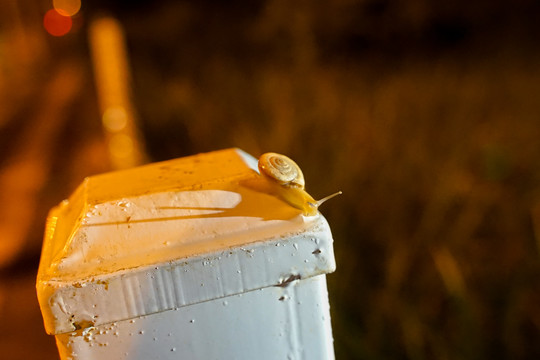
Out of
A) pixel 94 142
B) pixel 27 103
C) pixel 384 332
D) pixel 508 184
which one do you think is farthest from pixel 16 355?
pixel 27 103

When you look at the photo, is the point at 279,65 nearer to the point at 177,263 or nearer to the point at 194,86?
the point at 194,86

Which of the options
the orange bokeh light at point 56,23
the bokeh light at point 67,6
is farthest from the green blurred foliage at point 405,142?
the orange bokeh light at point 56,23

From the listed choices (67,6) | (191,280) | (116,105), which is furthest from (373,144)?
(67,6)

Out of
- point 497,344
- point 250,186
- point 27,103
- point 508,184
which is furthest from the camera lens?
point 27,103

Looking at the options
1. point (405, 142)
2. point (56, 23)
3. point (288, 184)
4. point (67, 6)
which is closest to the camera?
point (288, 184)

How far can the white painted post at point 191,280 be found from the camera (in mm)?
941

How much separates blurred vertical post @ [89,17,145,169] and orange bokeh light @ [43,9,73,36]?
1351 inches

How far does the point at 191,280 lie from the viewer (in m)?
0.96

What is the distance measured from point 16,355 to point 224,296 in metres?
3.47

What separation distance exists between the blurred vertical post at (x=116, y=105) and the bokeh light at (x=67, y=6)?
103 ft

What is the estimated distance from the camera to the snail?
3.45ft

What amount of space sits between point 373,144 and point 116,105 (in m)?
3.33

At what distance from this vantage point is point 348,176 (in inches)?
154

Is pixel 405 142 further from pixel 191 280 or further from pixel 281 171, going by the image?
pixel 191 280
